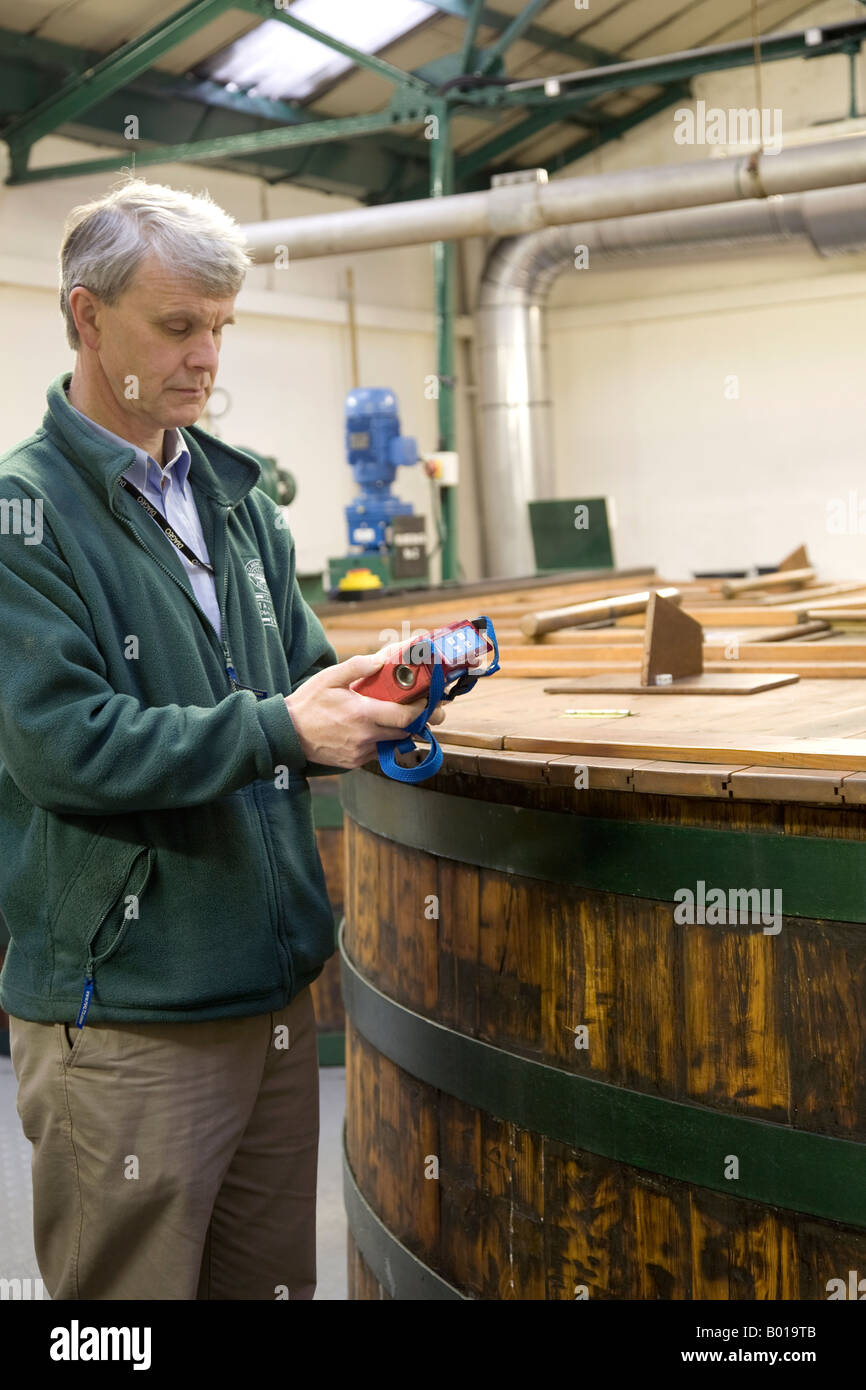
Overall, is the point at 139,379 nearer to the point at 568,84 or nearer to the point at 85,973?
the point at 85,973

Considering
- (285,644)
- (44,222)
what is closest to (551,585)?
(285,644)

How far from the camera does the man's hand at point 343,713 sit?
1562mm

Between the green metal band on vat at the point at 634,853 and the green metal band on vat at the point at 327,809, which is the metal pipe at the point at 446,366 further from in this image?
the green metal band on vat at the point at 634,853

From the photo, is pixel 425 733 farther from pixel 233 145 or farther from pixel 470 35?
pixel 470 35

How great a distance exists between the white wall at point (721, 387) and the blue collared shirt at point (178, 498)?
411 inches

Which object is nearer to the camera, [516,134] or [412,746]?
[412,746]

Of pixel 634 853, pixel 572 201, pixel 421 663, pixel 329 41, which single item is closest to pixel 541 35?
pixel 329 41

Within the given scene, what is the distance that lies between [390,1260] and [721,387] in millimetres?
11668

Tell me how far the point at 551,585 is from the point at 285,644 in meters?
4.41

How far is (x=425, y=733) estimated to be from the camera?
1681 millimetres

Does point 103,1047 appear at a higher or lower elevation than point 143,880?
lower

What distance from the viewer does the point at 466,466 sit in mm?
13734
